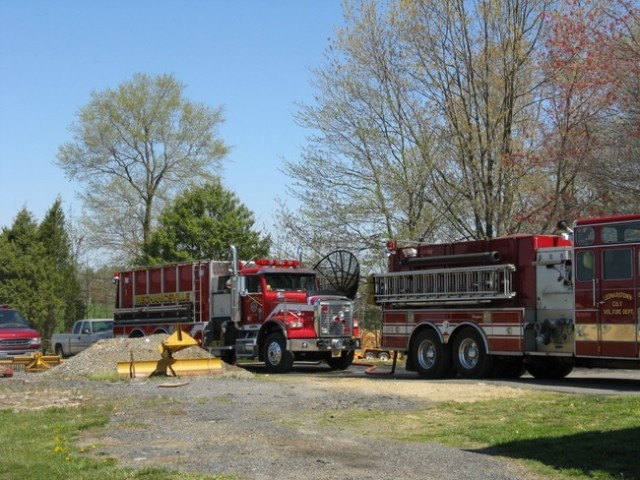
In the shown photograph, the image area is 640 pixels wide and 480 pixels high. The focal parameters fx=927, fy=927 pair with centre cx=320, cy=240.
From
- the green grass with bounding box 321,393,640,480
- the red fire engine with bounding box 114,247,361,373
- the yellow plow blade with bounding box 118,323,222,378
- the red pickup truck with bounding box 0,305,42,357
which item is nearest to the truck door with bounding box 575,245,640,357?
the green grass with bounding box 321,393,640,480

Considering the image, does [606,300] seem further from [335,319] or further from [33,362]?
[33,362]

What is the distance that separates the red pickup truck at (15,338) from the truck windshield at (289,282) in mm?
7861

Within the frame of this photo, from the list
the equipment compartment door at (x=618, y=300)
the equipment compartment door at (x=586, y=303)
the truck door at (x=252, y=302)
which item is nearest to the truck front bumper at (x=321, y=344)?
the truck door at (x=252, y=302)

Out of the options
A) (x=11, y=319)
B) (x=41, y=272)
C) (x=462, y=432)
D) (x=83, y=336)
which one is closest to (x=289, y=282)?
(x=11, y=319)

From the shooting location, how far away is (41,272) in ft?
137

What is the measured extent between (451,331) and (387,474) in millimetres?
11664

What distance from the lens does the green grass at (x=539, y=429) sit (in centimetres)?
863

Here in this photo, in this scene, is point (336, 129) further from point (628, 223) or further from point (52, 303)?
point (52, 303)

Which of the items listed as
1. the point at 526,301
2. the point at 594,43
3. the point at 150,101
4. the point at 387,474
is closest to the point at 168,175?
the point at 150,101

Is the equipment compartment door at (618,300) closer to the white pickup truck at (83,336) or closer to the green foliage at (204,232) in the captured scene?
the white pickup truck at (83,336)

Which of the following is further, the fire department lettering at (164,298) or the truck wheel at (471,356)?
the fire department lettering at (164,298)

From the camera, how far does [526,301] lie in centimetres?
1864

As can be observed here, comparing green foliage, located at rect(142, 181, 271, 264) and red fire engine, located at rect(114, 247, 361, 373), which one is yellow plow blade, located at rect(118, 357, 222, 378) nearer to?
red fire engine, located at rect(114, 247, 361, 373)

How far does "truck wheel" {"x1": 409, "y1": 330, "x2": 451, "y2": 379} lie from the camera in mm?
19906
